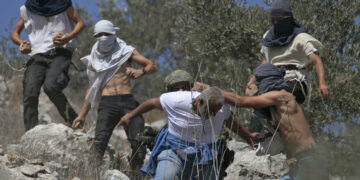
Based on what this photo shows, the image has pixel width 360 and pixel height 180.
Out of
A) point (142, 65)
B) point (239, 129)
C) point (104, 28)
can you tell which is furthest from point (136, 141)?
point (239, 129)

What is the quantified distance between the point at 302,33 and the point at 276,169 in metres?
1.47

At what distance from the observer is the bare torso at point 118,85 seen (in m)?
7.46

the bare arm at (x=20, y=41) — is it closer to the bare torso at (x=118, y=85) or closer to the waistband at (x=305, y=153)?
the bare torso at (x=118, y=85)

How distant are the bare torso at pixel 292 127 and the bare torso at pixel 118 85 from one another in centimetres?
241

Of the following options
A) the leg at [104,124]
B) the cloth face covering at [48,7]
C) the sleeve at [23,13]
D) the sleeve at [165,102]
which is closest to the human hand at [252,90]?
the sleeve at [165,102]

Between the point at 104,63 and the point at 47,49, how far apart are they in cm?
98

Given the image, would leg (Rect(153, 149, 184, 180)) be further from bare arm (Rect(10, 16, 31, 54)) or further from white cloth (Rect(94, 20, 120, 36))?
bare arm (Rect(10, 16, 31, 54))

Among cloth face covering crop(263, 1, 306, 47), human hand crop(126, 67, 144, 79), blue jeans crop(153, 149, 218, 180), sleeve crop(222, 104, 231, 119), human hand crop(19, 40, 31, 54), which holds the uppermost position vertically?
cloth face covering crop(263, 1, 306, 47)

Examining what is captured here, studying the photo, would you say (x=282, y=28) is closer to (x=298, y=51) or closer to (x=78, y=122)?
(x=298, y=51)

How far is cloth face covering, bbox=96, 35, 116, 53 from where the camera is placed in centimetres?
776

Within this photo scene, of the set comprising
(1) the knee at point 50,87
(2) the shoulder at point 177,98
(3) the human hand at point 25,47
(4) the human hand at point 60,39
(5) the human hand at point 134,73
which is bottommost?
(1) the knee at point 50,87

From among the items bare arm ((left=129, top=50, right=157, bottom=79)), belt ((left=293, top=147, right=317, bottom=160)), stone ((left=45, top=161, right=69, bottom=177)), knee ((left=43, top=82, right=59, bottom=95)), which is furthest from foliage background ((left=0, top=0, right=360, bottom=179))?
belt ((left=293, top=147, right=317, bottom=160))

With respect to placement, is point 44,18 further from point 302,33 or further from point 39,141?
point 302,33

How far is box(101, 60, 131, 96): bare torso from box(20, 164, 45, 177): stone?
1576 millimetres
